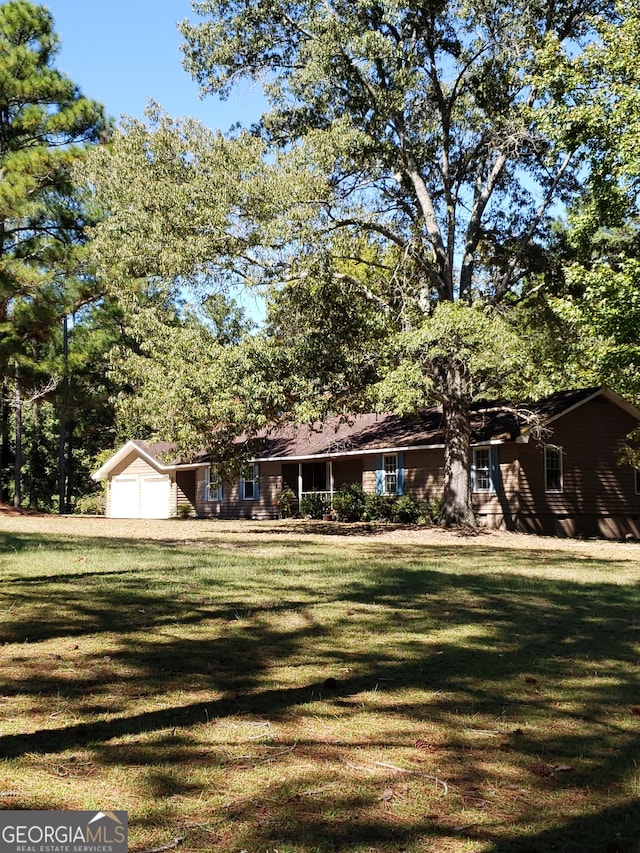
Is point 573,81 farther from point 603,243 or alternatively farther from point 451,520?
point 451,520

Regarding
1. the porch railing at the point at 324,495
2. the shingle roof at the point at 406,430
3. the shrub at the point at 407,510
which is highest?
the shingle roof at the point at 406,430

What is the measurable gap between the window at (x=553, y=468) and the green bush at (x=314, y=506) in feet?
33.9

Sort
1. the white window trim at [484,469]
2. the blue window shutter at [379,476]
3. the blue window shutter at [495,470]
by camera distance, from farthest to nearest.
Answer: the blue window shutter at [379,476] < the white window trim at [484,469] < the blue window shutter at [495,470]

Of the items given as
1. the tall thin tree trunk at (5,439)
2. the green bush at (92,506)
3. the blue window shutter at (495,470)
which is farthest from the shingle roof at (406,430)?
the green bush at (92,506)

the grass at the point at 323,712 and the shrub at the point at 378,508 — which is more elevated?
the shrub at the point at 378,508

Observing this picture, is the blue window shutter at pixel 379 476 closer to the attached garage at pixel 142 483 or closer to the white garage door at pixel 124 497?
the attached garage at pixel 142 483

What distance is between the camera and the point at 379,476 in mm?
32438

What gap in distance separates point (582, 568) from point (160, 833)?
12.2 m

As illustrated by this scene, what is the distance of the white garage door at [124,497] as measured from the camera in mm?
45594

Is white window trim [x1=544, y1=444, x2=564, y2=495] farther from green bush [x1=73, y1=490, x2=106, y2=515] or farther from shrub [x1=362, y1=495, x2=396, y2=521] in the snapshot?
green bush [x1=73, y1=490, x2=106, y2=515]

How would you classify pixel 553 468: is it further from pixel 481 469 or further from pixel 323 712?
pixel 323 712

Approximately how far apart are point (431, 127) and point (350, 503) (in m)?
15.1

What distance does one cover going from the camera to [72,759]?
13.5 feet

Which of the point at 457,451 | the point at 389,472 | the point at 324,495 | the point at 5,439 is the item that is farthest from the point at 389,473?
the point at 5,439
